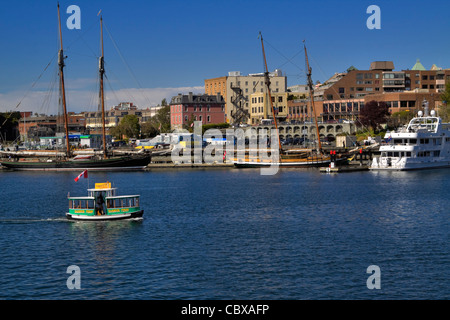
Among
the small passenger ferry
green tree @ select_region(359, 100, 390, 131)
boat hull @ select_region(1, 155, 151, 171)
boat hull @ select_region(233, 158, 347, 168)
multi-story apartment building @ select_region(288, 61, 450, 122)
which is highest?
multi-story apartment building @ select_region(288, 61, 450, 122)

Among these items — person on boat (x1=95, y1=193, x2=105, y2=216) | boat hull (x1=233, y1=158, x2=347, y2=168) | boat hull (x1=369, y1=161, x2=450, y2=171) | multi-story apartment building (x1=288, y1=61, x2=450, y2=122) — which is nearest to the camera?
person on boat (x1=95, y1=193, x2=105, y2=216)

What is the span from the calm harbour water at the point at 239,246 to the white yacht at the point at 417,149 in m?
27.3

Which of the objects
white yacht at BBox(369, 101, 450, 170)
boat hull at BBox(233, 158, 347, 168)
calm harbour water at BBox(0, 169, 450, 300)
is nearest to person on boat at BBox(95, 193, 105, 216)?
calm harbour water at BBox(0, 169, 450, 300)

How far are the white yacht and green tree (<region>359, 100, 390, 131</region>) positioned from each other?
46.8 meters

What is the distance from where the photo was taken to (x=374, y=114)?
161750mm

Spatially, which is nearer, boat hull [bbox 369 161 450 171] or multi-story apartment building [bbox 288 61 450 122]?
boat hull [bbox 369 161 450 171]

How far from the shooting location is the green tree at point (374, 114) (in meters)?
162

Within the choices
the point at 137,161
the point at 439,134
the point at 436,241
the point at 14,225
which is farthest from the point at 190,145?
the point at 436,241

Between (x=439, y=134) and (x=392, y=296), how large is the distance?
277 feet

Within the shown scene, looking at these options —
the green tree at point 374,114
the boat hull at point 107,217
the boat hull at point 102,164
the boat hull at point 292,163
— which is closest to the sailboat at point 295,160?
the boat hull at point 292,163

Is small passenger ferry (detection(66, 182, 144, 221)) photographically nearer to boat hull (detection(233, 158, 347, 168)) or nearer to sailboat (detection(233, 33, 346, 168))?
sailboat (detection(233, 33, 346, 168))

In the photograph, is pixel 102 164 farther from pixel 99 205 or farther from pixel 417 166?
pixel 99 205

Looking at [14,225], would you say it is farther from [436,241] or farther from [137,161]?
[137,161]

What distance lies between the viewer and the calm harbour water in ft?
119
